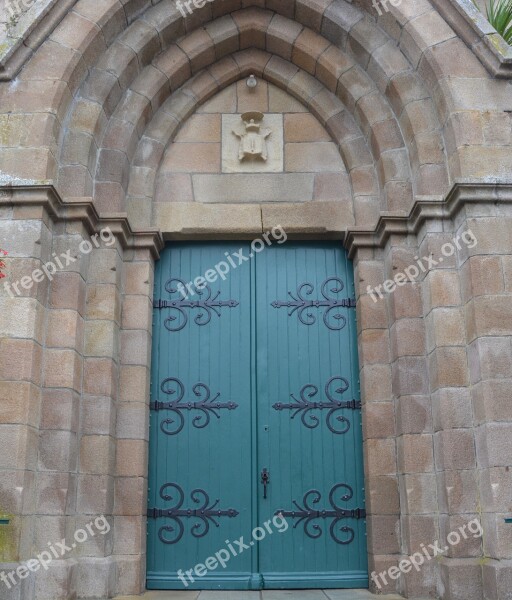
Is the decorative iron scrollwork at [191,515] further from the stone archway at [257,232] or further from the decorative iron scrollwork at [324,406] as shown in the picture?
the decorative iron scrollwork at [324,406]

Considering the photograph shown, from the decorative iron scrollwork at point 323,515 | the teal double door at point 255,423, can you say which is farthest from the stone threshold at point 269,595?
the decorative iron scrollwork at point 323,515

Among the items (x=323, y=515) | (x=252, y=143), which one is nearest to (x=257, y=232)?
(x=252, y=143)

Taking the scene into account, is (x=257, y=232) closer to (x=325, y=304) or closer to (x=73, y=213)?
(x=325, y=304)

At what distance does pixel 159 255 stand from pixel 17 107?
1542 millimetres

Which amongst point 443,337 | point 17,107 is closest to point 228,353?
point 443,337

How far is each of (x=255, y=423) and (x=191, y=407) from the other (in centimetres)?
51

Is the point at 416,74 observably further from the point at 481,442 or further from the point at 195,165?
the point at 481,442

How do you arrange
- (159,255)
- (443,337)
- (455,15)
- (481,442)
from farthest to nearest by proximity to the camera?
(159,255), (455,15), (443,337), (481,442)

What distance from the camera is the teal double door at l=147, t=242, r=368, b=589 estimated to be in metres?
5.27

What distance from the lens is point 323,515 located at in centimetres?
532

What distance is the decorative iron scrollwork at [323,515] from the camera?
5.30 meters

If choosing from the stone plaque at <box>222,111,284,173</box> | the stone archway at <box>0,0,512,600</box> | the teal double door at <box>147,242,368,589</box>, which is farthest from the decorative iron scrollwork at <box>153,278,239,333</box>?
the stone plaque at <box>222,111,284,173</box>

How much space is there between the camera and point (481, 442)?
4.64 metres

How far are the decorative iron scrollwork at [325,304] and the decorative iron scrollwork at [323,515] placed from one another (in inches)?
51.1
